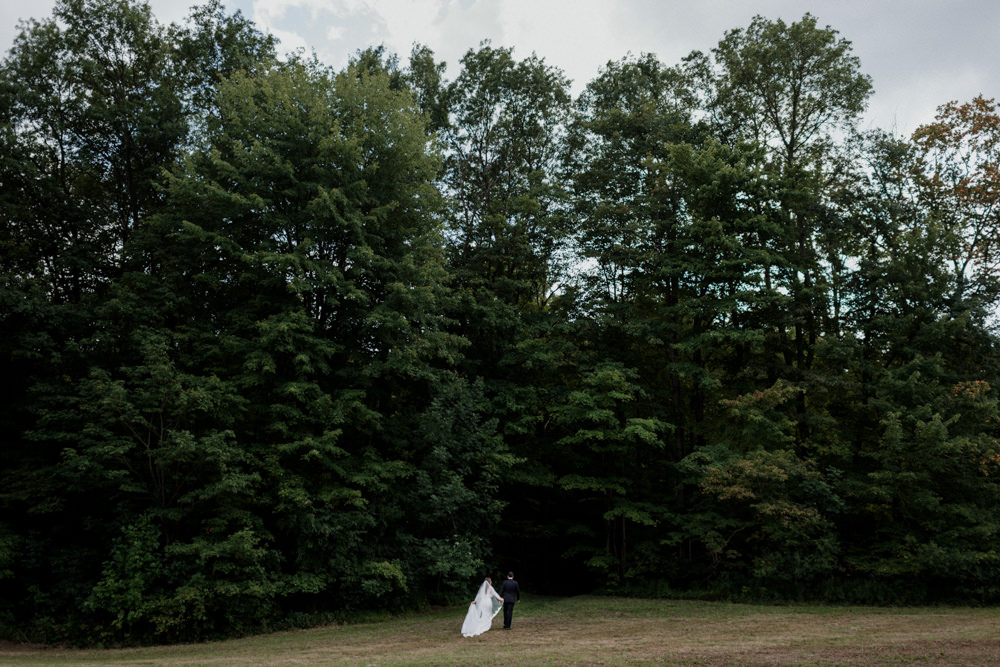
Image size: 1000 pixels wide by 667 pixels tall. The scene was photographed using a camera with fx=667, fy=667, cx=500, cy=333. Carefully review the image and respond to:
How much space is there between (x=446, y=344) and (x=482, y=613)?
11135mm

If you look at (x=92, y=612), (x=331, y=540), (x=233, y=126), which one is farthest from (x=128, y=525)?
(x=233, y=126)

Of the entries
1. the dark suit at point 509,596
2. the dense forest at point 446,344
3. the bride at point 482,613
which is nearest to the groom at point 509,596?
the dark suit at point 509,596

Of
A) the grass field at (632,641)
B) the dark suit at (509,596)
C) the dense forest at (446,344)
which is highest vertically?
the dense forest at (446,344)

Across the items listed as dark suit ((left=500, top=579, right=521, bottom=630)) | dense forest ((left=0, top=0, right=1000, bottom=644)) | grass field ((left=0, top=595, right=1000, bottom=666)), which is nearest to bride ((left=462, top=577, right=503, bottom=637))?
dark suit ((left=500, top=579, right=521, bottom=630))

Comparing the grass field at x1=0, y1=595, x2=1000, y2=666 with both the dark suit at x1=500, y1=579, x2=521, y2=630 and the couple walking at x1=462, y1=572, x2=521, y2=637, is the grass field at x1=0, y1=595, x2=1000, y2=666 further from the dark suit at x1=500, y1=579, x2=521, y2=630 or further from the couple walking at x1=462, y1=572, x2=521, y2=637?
the dark suit at x1=500, y1=579, x2=521, y2=630

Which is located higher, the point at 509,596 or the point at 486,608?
the point at 509,596

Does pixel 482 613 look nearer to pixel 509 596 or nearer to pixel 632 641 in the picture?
pixel 509 596

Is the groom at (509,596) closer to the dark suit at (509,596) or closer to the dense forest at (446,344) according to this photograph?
the dark suit at (509,596)

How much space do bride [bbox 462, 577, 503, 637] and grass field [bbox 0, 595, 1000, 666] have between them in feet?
0.99

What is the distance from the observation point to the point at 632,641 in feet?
43.9

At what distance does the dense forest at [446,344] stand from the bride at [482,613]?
5572mm

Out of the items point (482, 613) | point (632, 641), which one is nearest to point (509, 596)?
point (482, 613)

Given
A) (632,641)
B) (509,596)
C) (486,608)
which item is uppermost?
(509,596)

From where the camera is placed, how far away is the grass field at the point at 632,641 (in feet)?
35.6
